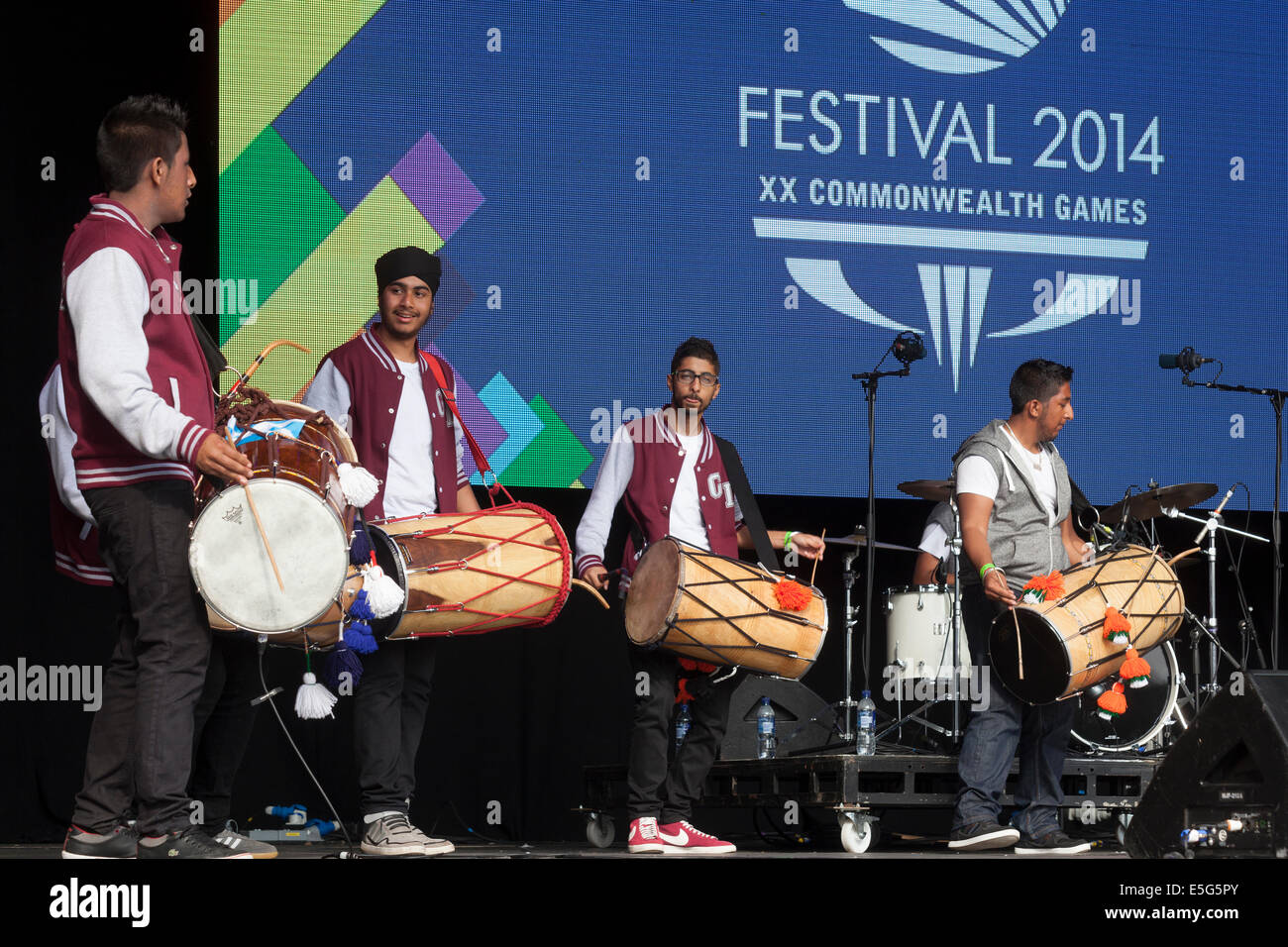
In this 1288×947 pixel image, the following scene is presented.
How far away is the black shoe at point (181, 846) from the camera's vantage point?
3.16 metres

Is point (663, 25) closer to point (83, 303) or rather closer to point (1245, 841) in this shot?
point (83, 303)

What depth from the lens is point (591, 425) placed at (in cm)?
567

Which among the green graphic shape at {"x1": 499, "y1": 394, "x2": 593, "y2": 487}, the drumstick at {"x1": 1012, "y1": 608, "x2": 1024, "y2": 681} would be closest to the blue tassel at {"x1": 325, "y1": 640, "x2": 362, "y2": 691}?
the green graphic shape at {"x1": 499, "y1": 394, "x2": 593, "y2": 487}

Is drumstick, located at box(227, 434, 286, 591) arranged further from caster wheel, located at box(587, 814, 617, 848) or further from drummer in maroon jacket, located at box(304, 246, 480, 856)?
caster wheel, located at box(587, 814, 617, 848)

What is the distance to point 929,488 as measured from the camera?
18.5 feet

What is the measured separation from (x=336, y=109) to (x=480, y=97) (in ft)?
1.77

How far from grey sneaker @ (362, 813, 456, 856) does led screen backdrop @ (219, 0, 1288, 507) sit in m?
1.84

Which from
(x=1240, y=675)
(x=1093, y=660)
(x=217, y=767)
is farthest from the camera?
(x=1093, y=660)

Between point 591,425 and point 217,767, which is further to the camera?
point 591,425

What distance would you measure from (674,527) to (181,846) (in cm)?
199

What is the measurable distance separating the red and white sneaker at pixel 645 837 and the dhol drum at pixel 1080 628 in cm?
122

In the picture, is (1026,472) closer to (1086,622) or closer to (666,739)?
(1086,622)

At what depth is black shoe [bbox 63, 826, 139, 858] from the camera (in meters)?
3.24
